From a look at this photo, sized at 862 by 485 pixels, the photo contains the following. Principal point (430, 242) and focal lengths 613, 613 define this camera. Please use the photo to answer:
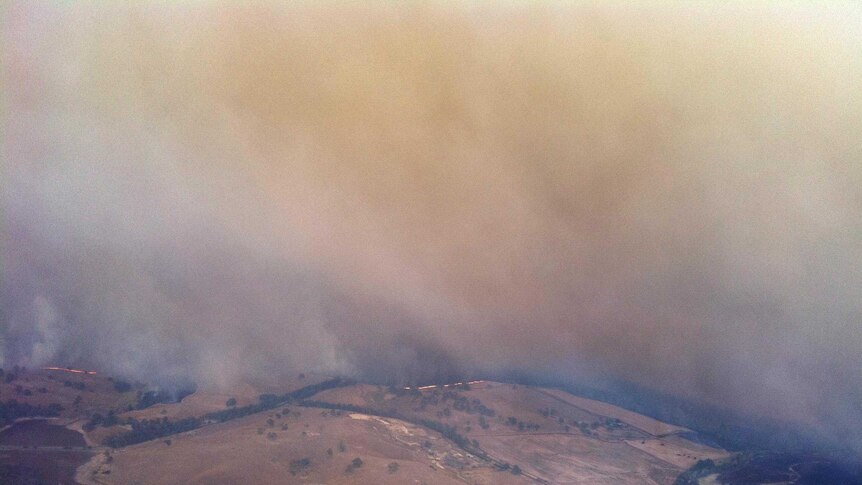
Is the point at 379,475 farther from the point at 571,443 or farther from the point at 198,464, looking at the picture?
the point at 571,443

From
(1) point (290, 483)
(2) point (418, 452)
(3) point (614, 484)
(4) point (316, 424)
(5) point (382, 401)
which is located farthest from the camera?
(5) point (382, 401)

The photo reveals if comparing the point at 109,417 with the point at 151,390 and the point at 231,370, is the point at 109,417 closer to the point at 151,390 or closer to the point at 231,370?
the point at 151,390

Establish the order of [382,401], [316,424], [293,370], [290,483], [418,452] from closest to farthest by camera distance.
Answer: [290,483] → [418,452] → [316,424] → [382,401] → [293,370]

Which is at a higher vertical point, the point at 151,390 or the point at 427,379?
the point at 427,379

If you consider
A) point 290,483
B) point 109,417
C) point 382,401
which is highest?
point 382,401

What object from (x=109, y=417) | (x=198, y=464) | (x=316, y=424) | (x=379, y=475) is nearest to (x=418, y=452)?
(x=379, y=475)

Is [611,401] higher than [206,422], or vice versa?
[611,401]

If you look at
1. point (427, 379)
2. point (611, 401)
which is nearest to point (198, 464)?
point (427, 379)

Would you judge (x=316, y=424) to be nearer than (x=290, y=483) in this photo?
No

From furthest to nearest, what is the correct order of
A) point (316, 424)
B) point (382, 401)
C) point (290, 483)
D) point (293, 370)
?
point (293, 370)
point (382, 401)
point (316, 424)
point (290, 483)
